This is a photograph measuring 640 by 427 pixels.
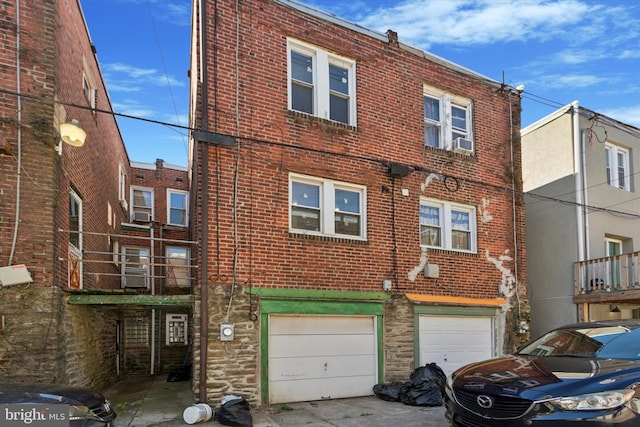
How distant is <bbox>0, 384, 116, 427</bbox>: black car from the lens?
375 cm

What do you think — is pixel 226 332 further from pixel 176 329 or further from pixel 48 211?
pixel 176 329

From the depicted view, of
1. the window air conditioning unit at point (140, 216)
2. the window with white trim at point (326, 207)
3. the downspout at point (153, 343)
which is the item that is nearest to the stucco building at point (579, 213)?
the window with white trim at point (326, 207)

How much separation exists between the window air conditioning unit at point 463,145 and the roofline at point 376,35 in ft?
5.91

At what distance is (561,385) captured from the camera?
417 cm

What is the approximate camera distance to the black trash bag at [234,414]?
6797 millimetres

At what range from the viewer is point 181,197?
18.8 metres

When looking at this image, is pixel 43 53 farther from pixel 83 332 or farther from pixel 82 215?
pixel 83 332

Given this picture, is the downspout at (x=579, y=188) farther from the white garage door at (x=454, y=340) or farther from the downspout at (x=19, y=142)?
the downspout at (x=19, y=142)

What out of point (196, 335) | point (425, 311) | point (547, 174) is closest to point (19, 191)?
point (196, 335)

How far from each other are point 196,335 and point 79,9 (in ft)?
24.4

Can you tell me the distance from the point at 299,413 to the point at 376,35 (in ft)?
26.2

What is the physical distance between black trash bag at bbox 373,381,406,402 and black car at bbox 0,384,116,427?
5391 mm

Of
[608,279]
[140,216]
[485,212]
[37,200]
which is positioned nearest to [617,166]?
[608,279]

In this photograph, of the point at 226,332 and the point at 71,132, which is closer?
the point at 71,132
